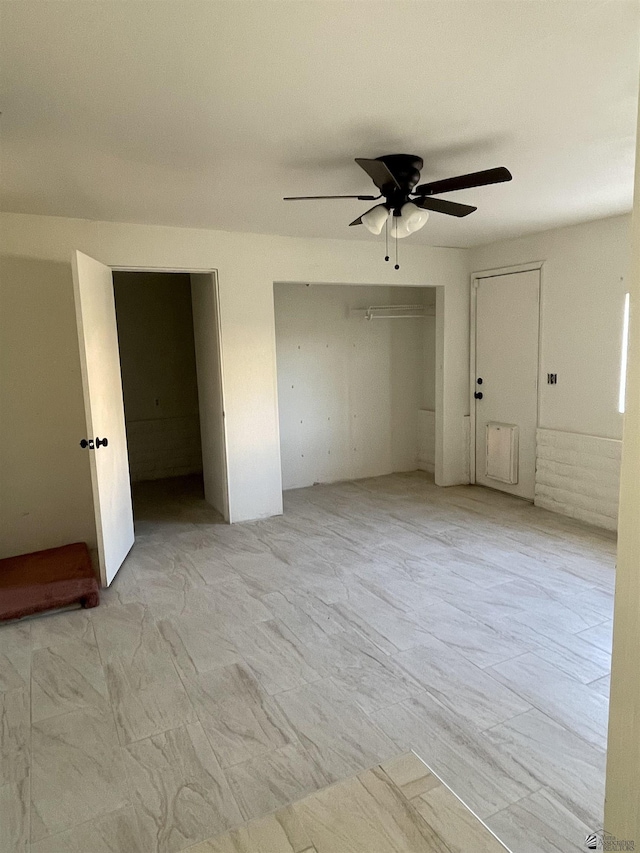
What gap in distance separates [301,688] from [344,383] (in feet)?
13.1

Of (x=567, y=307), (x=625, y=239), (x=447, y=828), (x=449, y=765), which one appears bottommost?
(x=449, y=765)

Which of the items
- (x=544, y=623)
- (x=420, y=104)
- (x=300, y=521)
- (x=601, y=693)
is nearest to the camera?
(x=420, y=104)

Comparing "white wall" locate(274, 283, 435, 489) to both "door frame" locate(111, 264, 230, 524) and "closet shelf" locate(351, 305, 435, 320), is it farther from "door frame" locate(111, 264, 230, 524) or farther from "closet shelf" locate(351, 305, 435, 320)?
"door frame" locate(111, 264, 230, 524)

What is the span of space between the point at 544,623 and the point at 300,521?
7.61ft

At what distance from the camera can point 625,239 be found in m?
4.12

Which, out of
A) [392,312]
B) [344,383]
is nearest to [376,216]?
[344,383]

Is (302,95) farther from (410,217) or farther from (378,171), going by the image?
(410,217)

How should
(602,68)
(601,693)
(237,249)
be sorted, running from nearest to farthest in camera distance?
(602,68) → (601,693) → (237,249)

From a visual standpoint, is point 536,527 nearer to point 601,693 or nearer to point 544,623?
point 544,623

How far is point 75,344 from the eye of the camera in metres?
3.97

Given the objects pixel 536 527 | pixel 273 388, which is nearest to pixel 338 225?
pixel 273 388

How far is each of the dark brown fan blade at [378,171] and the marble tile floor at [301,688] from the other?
234cm

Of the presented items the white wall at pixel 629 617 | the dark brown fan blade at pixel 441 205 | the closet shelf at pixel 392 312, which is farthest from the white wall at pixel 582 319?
the white wall at pixel 629 617

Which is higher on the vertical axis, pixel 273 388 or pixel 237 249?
pixel 237 249
